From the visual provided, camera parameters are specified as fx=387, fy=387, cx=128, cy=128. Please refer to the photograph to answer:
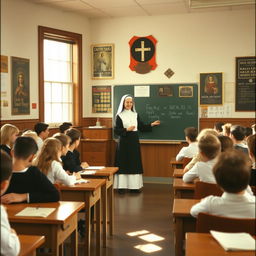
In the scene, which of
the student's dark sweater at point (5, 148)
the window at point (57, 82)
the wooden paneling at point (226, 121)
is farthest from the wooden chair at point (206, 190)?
the window at point (57, 82)

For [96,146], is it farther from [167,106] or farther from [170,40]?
[170,40]

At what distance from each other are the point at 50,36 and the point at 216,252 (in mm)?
6189

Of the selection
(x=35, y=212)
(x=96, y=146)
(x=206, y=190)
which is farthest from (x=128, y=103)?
(x=35, y=212)

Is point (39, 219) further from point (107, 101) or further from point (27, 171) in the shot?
point (107, 101)

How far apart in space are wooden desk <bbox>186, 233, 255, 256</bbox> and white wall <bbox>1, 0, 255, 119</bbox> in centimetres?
518

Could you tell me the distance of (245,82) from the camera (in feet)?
24.0

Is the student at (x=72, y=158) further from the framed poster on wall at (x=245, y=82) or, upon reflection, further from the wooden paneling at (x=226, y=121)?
the framed poster on wall at (x=245, y=82)

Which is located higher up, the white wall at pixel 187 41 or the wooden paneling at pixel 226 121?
the white wall at pixel 187 41

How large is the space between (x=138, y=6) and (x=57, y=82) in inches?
83.2

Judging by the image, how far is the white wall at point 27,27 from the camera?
616 centimetres

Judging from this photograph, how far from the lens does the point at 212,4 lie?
6625mm

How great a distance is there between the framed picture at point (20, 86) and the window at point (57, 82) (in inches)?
26.3

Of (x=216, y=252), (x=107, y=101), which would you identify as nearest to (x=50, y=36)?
(x=107, y=101)

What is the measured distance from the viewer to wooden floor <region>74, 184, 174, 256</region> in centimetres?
401
